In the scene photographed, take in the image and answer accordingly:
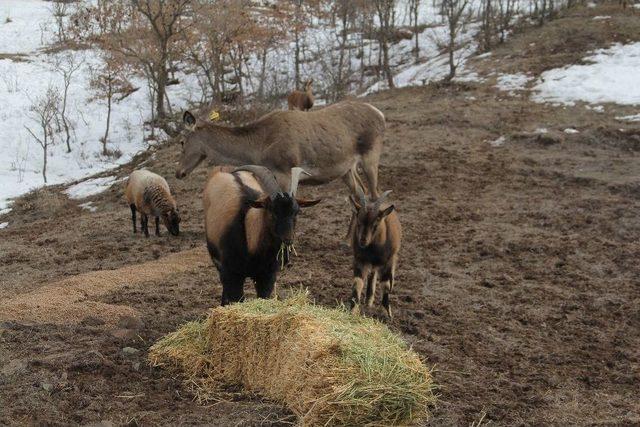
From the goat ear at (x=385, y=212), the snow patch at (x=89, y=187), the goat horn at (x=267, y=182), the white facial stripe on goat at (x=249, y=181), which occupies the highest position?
the goat horn at (x=267, y=182)

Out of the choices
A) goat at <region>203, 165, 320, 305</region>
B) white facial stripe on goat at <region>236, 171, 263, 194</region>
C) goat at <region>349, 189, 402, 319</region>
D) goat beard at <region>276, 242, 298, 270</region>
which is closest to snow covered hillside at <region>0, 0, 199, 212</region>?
white facial stripe on goat at <region>236, 171, 263, 194</region>

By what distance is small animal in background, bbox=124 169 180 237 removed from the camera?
13.1m

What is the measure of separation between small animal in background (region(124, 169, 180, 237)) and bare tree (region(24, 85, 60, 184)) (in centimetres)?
997

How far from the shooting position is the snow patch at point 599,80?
18.7m

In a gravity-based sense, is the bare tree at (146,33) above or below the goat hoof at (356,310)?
above

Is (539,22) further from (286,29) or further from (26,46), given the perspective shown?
(26,46)

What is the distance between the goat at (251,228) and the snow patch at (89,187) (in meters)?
12.6

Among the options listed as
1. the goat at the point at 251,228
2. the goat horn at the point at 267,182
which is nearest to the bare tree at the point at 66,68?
the goat at the point at 251,228

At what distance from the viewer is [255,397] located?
5422 millimetres

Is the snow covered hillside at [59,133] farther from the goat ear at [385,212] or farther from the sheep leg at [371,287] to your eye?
the goat ear at [385,212]

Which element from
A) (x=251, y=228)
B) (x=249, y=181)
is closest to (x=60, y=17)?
(x=249, y=181)

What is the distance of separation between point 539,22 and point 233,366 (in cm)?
2541

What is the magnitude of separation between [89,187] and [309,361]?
1605 centimetres

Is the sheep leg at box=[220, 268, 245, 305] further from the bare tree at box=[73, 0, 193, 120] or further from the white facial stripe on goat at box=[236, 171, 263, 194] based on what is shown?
the bare tree at box=[73, 0, 193, 120]
